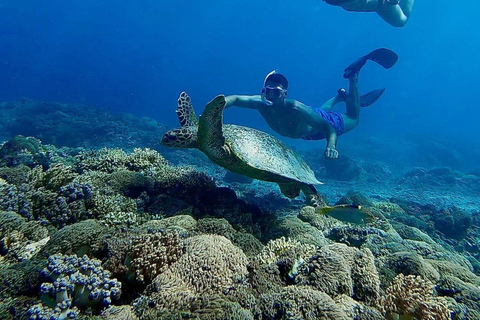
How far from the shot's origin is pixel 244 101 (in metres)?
8.06

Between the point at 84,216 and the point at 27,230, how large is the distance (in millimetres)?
715

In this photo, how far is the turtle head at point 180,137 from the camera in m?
4.71

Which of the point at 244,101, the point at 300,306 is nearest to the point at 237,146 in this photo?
the point at 300,306

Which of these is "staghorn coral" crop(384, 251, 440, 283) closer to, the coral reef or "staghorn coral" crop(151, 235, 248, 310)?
the coral reef

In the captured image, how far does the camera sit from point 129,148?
54.3ft

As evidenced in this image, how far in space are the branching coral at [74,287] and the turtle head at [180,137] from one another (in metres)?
2.76

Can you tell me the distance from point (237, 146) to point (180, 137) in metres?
1.07

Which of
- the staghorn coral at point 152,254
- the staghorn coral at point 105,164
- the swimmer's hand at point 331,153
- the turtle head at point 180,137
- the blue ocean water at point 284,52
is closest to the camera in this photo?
the staghorn coral at point 152,254

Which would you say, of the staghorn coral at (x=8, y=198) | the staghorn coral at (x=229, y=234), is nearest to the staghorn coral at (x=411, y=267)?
the staghorn coral at (x=229, y=234)

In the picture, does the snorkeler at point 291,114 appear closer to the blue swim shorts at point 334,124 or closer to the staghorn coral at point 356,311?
the blue swim shorts at point 334,124

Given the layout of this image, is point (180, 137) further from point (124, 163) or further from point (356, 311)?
point (356, 311)

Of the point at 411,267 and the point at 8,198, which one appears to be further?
the point at 8,198

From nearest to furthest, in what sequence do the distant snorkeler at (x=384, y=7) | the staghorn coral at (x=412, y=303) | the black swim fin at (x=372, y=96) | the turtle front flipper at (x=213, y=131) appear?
the staghorn coral at (x=412, y=303)
the turtle front flipper at (x=213, y=131)
the distant snorkeler at (x=384, y=7)
the black swim fin at (x=372, y=96)

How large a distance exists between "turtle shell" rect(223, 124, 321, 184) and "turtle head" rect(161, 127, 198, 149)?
61cm
